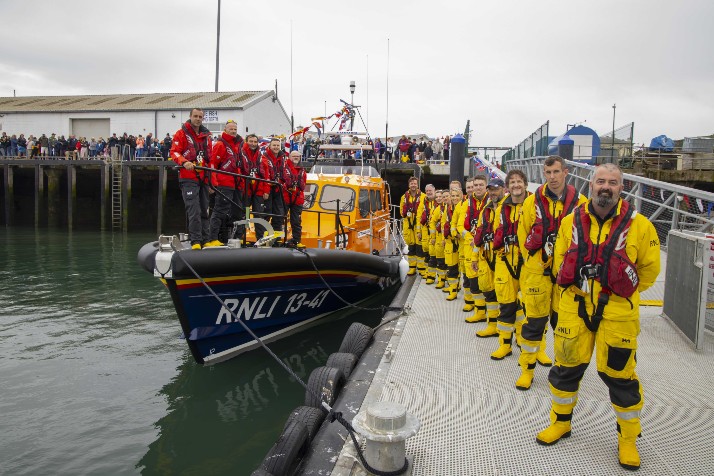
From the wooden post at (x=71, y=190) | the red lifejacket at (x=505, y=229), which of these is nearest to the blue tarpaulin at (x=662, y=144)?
the red lifejacket at (x=505, y=229)

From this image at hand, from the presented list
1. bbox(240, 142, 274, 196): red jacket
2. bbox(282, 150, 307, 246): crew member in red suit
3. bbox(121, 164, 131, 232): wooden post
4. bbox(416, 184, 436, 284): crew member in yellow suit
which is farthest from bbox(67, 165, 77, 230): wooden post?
bbox(240, 142, 274, 196): red jacket

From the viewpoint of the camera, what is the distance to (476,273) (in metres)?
5.41

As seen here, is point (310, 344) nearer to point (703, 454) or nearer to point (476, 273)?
point (476, 273)

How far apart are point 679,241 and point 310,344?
14.1 ft

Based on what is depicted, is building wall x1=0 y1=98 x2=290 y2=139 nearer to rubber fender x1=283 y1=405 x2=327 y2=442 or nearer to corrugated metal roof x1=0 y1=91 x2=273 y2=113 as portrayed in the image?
corrugated metal roof x1=0 y1=91 x2=273 y2=113

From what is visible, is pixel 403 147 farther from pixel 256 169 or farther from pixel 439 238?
pixel 256 169

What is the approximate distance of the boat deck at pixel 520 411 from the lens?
293 centimetres

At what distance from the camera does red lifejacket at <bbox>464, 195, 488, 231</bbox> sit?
6.05 meters

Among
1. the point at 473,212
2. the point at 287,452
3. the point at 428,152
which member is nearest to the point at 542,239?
the point at 287,452

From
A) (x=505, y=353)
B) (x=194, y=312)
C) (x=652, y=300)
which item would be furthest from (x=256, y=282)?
(x=652, y=300)

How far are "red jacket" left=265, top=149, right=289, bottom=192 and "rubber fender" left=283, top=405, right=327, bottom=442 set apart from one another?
3609mm

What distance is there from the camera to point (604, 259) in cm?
278

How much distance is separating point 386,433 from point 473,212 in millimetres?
3850

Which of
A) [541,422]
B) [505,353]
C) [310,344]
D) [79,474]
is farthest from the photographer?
[310,344]
